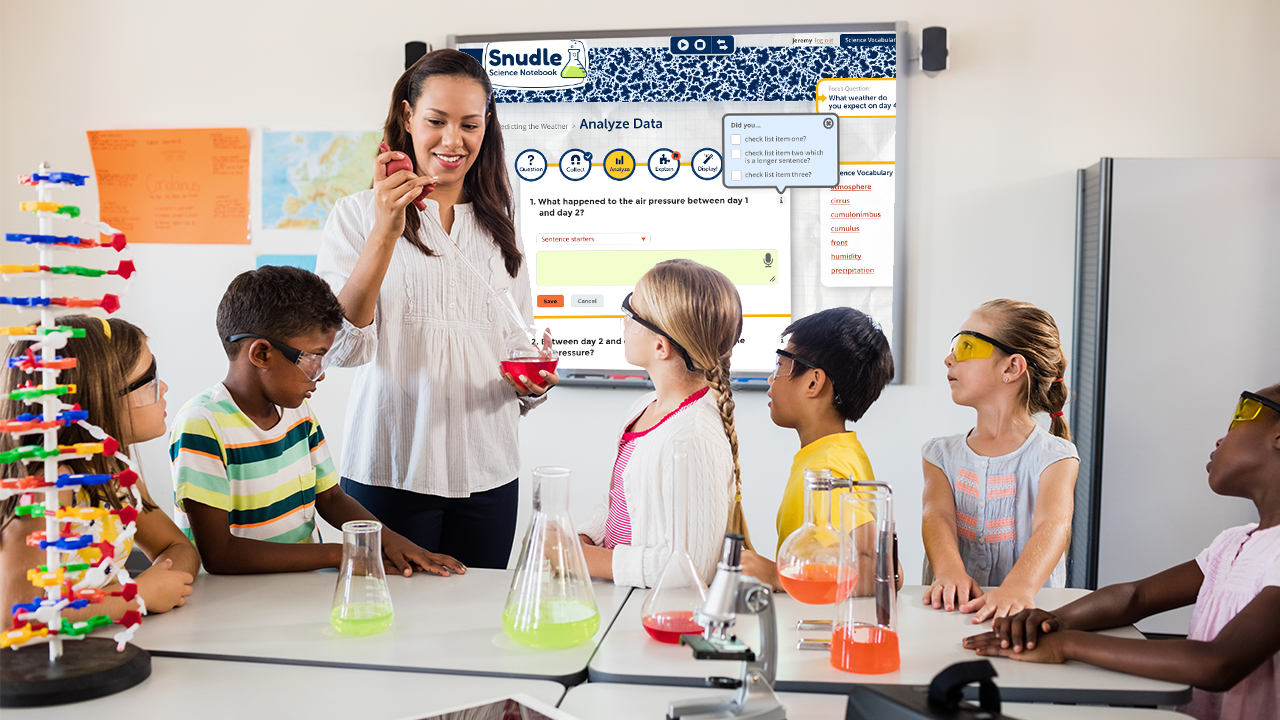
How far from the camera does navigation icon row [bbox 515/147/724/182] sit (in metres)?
3.30

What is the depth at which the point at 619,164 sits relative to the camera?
131 inches

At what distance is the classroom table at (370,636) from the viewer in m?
1.24

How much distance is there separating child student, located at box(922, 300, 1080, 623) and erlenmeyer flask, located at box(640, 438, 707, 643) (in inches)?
23.2

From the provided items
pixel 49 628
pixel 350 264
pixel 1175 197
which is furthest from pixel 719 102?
pixel 49 628

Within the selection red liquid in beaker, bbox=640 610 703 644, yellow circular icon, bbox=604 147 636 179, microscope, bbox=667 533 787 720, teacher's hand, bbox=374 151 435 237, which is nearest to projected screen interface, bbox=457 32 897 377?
yellow circular icon, bbox=604 147 636 179

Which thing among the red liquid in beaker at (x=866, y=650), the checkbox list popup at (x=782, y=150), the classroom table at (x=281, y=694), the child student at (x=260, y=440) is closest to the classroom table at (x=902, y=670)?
the red liquid in beaker at (x=866, y=650)

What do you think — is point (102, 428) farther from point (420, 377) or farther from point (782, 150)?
point (782, 150)

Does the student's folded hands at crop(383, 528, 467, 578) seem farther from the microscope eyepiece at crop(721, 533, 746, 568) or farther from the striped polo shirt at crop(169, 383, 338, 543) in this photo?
the microscope eyepiece at crop(721, 533, 746, 568)

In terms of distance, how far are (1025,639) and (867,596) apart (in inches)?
11.0

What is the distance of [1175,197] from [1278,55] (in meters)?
0.75

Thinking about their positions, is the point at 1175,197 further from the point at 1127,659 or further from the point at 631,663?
the point at 631,663

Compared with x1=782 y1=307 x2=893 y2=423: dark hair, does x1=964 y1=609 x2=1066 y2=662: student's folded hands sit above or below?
below

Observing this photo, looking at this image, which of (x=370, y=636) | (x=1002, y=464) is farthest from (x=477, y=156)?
(x=1002, y=464)

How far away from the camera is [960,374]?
204 centimetres
